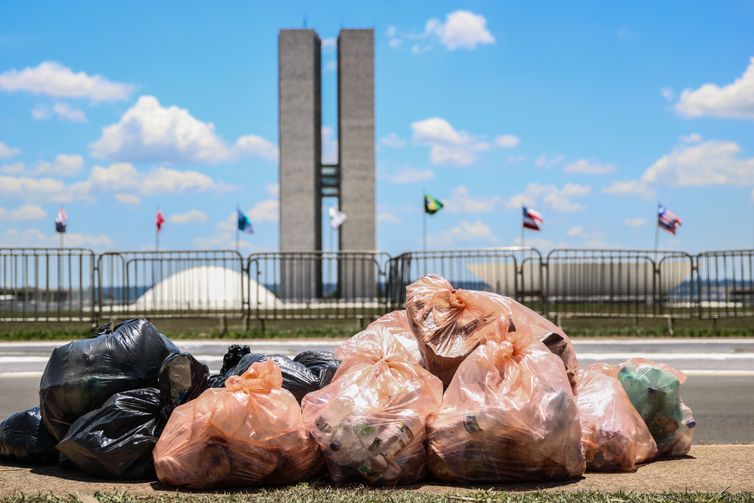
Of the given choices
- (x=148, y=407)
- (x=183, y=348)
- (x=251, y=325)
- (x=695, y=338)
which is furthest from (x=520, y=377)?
(x=251, y=325)

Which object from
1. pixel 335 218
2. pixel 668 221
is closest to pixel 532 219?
pixel 668 221

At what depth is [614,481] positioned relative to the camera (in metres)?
4.73

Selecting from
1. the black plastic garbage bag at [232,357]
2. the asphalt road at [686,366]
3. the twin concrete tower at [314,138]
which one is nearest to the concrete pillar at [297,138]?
the twin concrete tower at [314,138]

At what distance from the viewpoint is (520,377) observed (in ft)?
15.4

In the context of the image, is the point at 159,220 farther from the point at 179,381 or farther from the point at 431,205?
the point at 179,381

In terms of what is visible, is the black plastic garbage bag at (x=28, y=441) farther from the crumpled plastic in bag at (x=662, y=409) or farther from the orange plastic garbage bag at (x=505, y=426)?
the crumpled plastic in bag at (x=662, y=409)

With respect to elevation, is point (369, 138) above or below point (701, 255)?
above

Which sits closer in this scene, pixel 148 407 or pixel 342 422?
pixel 342 422

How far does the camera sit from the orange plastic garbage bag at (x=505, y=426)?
14.9ft

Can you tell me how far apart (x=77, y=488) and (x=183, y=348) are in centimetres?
854

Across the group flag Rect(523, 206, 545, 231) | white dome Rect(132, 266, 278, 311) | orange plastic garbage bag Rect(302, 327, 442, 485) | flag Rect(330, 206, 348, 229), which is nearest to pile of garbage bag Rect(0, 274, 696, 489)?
orange plastic garbage bag Rect(302, 327, 442, 485)

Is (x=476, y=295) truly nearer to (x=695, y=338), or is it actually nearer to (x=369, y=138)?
(x=695, y=338)

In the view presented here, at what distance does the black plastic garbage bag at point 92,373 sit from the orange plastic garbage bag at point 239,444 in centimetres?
72

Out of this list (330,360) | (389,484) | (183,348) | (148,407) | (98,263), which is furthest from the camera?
(98,263)
